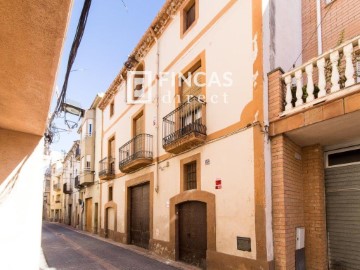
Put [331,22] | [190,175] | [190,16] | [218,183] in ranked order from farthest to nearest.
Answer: [190,16] < [190,175] < [218,183] < [331,22]

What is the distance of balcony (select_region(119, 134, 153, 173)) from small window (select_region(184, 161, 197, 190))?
2505mm

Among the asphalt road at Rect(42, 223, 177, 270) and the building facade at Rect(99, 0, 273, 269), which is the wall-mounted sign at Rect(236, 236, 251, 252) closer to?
the building facade at Rect(99, 0, 273, 269)

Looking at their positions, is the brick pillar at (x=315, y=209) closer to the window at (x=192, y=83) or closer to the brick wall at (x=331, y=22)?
the brick wall at (x=331, y=22)

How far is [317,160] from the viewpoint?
289 inches

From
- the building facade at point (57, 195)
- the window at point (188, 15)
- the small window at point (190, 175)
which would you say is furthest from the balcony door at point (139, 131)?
the building facade at point (57, 195)

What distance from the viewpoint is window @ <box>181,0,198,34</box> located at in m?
10.8

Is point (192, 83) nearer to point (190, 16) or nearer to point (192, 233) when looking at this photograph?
point (190, 16)

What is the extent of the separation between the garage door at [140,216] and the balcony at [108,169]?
2636 millimetres

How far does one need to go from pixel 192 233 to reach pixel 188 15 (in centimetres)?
728

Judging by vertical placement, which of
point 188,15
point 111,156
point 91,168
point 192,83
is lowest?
point 91,168

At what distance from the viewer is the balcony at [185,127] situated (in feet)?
29.3

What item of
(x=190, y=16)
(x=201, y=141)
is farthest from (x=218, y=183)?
(x=190, y=16)

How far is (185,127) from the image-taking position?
925 centimetres

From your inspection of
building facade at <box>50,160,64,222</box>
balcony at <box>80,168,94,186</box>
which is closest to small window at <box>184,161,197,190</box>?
balcony at <box>80,168,94,186</box>
